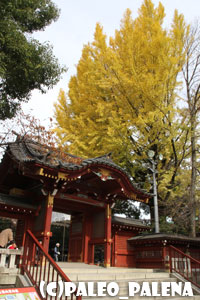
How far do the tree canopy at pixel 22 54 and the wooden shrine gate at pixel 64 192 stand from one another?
7.04 feet

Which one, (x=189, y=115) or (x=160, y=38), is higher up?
(x=160, y=38)

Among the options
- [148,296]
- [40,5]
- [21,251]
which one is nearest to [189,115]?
[40,5]

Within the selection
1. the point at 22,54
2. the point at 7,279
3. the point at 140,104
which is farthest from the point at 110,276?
the point at 140,104

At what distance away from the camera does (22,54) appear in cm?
877

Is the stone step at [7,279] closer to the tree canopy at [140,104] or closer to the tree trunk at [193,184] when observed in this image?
the tree canopy at [140,104]

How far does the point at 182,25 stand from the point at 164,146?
8.33 metres

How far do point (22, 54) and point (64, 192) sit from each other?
5.62m

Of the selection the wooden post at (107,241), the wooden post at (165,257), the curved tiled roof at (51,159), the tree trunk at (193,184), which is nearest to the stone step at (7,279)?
the curved tiled roof at (51,159)

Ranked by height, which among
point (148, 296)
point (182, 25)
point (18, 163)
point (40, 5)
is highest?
point (182, 25)

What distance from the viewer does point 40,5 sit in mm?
10109

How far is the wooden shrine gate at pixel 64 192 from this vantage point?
8.93 m

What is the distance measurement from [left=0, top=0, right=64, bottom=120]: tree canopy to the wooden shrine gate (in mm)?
2145

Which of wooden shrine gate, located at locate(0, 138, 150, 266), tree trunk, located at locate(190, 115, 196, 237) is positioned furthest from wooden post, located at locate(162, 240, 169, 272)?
tree trunk, located at locate(190, 115, 196, 237)

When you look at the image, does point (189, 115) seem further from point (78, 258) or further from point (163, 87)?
point (78, 258)
